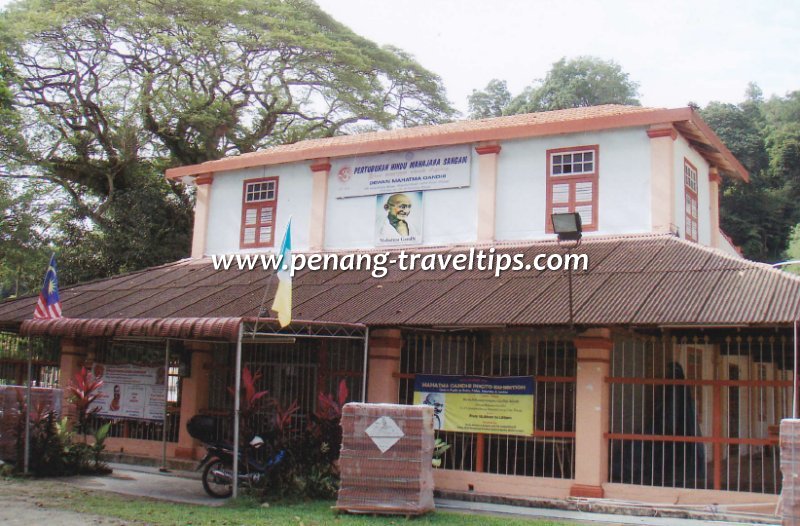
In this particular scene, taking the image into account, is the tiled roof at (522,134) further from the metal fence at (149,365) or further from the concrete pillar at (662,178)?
the metal fence at (149,365)

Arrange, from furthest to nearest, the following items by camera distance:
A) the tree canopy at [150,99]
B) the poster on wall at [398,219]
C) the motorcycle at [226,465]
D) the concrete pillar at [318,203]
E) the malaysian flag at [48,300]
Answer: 1. the tree canopy at [150,99]
2. the concrete pillar at [318,203]
3. the poster on wall at [398,219]
4. the malaysian flag at [48,300]
5. the motorcycle at [226,465]

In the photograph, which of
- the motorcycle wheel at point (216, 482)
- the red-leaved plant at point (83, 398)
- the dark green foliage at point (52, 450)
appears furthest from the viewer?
the red-leaved plant at point (83, 398)

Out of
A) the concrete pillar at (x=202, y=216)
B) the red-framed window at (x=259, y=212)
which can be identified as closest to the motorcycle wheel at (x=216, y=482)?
the red-framed window at (x=259, y=212)

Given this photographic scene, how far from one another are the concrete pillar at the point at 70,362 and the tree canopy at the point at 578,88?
29.7 m

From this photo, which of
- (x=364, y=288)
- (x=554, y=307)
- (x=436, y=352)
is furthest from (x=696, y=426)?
(x=364, y=288)

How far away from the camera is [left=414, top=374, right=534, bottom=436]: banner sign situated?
12.1 m

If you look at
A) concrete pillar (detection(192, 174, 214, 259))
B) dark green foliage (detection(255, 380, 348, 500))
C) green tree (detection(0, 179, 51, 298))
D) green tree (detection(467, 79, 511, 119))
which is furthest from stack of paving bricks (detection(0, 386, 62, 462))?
green tree (detection(467, 79, 511, 119))

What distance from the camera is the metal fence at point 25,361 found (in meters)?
17.2

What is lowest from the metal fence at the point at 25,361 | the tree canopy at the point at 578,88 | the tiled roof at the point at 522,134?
the metal fence at the point at 25,361

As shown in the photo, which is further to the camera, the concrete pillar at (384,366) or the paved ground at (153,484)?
the concrete pillar at (384,366)

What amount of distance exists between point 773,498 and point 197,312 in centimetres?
912

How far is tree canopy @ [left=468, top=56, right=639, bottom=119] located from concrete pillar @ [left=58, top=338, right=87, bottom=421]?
29675 mm

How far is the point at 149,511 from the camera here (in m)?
9.95

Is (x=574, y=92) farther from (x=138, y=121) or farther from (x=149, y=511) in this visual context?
(x=149, y=511)
